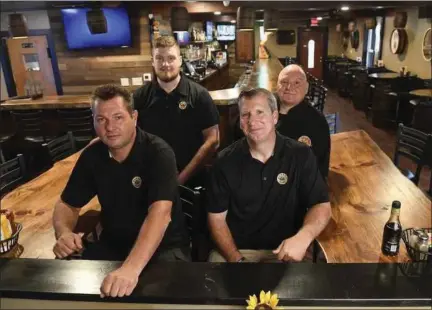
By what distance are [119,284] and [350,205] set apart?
131 centimetres

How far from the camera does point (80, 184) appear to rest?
170cm

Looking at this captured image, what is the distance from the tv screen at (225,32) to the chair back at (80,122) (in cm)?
790

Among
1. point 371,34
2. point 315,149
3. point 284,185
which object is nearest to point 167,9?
point 315,149

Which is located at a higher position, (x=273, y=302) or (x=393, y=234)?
(x=273, y=302)

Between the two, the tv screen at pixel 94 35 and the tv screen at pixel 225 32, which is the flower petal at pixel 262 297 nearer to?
the tv screen at pixel 94 35

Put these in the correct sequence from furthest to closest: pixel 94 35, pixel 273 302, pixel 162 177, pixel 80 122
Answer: pixel 94 35, pixel 80 122, pixel 162 177, pixel 273 302

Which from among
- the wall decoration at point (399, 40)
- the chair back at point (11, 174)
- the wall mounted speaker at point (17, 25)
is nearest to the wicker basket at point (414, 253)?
the chair back at point (11, 174)

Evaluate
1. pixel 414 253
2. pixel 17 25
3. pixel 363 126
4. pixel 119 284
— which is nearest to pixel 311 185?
pixel 414 253

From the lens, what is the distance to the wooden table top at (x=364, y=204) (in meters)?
1.47

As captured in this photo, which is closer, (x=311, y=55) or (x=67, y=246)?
(x=67, y=246)

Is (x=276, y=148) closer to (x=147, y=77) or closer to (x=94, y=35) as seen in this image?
→ (x=147, y=77)

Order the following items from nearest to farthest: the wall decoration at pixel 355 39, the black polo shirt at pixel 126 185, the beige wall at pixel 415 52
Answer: the black polo shirt at pixel 126 185 → the beige wall at pixel 415 52 → the wall decoration at pixel 355 39

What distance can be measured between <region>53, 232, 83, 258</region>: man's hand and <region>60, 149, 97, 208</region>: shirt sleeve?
0.89ft

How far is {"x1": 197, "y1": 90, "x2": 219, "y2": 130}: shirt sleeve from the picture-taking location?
250 centimetres
